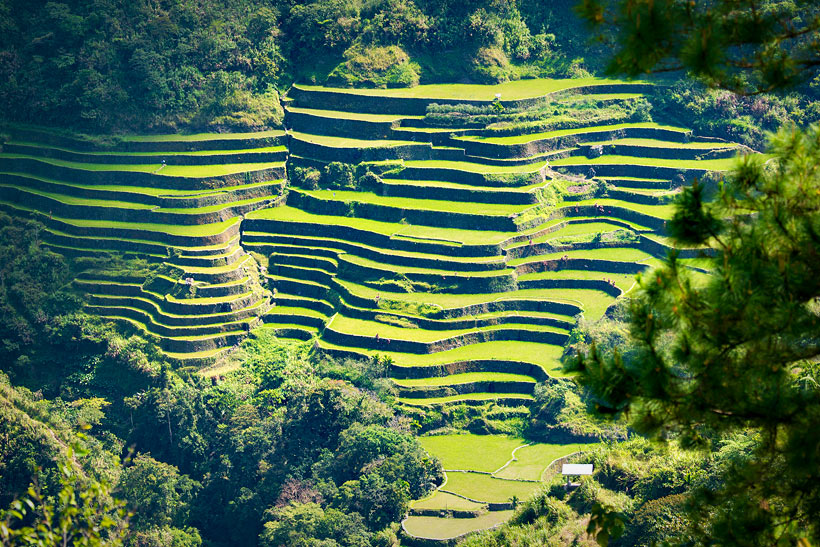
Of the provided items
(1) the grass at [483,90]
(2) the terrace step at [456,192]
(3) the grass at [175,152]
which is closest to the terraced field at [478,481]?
(2) the terrace step at [456,192]

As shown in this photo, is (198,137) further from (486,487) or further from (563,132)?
(486,487)

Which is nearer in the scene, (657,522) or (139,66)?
(657,522)

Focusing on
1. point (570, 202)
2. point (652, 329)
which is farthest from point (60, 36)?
point (652, 329)

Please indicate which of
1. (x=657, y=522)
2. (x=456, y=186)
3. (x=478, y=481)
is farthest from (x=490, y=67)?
(x=657, y=522)

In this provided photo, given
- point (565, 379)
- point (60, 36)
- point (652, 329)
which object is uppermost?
point (652, 329)

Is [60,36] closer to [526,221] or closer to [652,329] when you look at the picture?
[526,221]

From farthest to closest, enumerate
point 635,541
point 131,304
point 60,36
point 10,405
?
point 60,36
point 131,304
point 10,405
point 635,541
